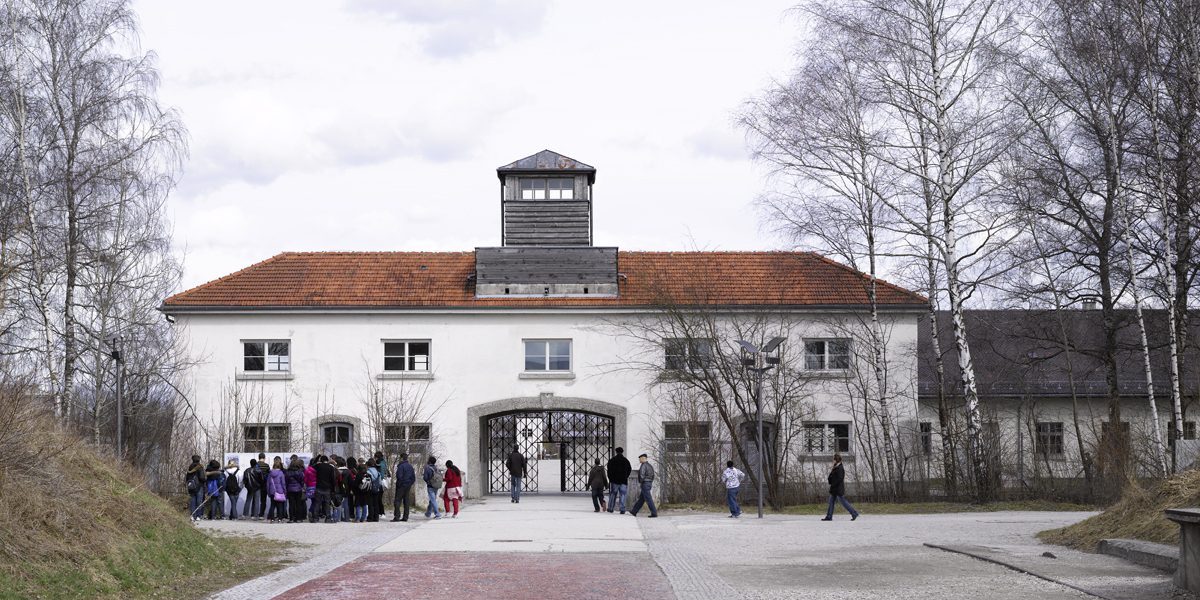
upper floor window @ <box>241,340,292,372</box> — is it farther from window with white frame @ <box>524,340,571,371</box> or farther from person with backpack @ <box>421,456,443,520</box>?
person with backpack @ <box>421,456,443,520</box>

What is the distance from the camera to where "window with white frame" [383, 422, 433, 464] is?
112 ft

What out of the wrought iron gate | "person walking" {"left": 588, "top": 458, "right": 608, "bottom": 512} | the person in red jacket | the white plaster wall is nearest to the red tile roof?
the white plaster wall

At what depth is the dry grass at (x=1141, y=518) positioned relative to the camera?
16.9 meters

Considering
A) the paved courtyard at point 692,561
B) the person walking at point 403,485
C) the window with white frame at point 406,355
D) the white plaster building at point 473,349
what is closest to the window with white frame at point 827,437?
the white plaster building at point 473,349

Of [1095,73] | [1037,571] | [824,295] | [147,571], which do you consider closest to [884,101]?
[1095,73]

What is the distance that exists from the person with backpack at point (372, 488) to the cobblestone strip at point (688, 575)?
321 inches

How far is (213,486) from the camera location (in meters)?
27.0

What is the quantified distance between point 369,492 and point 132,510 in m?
11.0

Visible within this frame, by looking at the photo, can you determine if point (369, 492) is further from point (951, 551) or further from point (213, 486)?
point (951, 551)

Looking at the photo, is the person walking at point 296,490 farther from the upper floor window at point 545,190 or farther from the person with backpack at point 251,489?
the upper floor window at point 545,190

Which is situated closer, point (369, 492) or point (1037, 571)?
point (1037, 571)

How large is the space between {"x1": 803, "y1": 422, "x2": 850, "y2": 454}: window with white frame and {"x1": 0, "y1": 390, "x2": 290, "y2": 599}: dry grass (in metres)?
20.9

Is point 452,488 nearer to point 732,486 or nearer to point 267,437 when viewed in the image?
point 732,486

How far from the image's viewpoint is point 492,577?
1541cm
